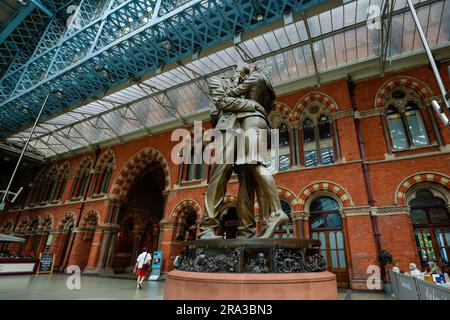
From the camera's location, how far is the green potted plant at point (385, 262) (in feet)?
23.5

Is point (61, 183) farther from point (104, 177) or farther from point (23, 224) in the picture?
point (104, 177)

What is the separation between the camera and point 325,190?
9047mm

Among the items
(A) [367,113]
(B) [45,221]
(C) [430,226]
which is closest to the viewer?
(C) [430,226]

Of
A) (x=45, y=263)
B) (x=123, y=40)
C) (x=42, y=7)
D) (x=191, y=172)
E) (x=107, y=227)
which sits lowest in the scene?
(x=45, y=263)

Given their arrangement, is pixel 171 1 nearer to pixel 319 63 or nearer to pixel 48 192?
pixel 319 63

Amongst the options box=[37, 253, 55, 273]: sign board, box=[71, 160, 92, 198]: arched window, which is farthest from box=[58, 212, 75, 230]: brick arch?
box=[37, 253, 55, 273]: sign board

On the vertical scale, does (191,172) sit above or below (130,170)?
below

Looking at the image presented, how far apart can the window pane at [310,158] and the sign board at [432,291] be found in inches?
225

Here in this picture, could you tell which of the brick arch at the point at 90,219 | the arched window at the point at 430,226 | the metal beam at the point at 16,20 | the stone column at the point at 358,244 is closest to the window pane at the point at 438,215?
the arched window at the point at 430,226

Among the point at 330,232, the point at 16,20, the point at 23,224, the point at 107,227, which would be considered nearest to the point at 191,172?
the point at 107,227

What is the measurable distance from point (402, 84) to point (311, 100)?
3222 mm

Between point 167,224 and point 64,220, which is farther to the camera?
point 64,220

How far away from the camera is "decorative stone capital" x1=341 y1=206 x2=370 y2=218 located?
8.11 m

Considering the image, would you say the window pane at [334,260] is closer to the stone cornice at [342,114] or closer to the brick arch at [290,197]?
the brick arch at [290,197]
